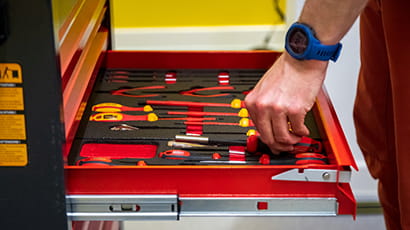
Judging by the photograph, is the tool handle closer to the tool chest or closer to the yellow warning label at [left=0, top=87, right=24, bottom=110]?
the tool chest

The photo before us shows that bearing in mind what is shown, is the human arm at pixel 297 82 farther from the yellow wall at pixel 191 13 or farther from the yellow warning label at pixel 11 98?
the yellow wall at pixel 191 13

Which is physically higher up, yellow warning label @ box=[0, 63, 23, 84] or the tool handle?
yellow warning label @ box=[0, 63, 23, 84]

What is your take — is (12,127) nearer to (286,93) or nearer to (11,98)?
(11,98)

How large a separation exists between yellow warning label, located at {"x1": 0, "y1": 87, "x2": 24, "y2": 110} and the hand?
0.30 meters

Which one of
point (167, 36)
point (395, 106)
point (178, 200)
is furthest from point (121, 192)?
→ point (167, 36)

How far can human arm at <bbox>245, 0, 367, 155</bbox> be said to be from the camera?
Result: 0.76m

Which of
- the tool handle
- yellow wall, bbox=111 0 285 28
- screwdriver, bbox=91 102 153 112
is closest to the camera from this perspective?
the tool handle

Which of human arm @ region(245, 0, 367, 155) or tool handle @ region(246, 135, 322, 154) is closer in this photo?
human arm @ region(245, 0, 367, 155)

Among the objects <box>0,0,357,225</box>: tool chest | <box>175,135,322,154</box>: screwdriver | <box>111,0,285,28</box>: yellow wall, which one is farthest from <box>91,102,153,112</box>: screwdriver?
→ <box>111,0,285,28</box>: yellow wall

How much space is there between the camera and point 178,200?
766 millimetres

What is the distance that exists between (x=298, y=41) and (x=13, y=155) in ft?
1.29

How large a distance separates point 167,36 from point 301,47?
172 centimetres

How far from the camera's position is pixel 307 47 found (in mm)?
764

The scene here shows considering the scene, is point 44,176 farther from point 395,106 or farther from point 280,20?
point 280,20
